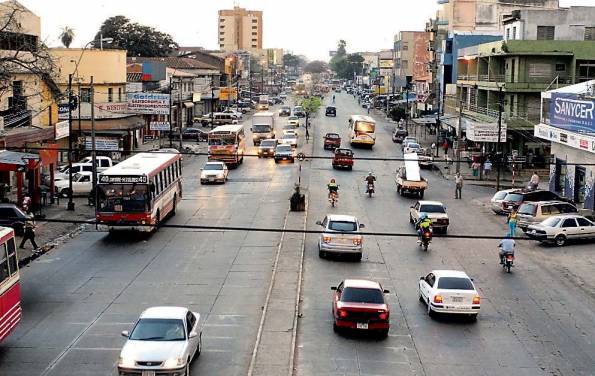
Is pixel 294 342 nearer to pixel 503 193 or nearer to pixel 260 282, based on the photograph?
pixel 260 282

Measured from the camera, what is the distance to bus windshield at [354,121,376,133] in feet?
269

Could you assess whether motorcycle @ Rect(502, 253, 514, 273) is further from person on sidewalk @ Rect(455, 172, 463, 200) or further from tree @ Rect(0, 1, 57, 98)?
person on sidewalk @ Rect(455, 172, 463, 200)

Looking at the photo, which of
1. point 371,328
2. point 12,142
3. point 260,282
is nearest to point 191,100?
point 12,142

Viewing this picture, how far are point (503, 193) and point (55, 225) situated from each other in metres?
23.1

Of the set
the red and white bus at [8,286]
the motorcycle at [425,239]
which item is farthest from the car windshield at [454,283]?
the red and white bus at [8,286]

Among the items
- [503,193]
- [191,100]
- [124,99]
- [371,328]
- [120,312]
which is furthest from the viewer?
[191,100]

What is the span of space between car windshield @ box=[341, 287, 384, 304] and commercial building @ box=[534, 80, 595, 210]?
86.3 feet

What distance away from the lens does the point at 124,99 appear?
88.4 m

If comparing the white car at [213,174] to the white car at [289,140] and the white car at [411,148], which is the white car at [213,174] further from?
the white car at [411,148]

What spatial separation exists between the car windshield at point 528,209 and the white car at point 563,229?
9.27 ft

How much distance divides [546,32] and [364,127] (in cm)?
1769

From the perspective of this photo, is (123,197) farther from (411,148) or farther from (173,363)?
(411,148)

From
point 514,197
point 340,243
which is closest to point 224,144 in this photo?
point 514,197

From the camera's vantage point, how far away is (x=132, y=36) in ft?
540
